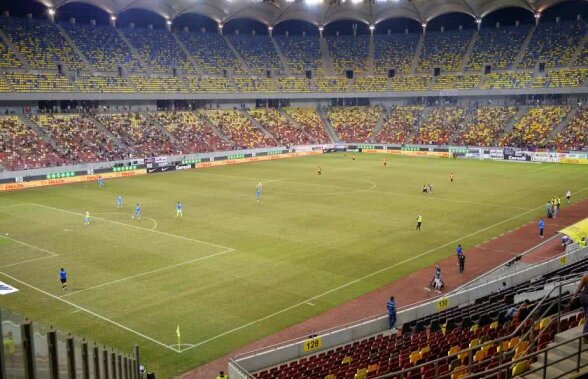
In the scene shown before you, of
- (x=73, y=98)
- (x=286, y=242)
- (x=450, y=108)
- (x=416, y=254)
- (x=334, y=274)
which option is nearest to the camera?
(x=334, y=274)

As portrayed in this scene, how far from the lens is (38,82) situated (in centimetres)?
7431

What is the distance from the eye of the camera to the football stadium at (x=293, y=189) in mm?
18172

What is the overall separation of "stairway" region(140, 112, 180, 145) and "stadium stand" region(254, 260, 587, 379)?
64970mm

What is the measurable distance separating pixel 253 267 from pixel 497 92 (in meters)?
75.8

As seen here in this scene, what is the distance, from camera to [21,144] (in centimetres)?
6588

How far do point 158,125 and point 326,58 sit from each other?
45442 mm

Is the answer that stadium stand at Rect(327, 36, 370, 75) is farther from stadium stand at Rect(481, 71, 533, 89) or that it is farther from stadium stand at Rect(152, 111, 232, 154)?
stadium stand at Rect(152, 111, 232, 154)

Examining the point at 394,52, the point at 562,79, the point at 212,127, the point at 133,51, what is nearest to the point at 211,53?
the point at 133,51

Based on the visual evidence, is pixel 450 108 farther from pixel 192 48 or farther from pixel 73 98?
pixel 73 98

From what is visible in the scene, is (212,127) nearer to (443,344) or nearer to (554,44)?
(554,44)

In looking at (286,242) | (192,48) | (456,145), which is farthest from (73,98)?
(456,145)

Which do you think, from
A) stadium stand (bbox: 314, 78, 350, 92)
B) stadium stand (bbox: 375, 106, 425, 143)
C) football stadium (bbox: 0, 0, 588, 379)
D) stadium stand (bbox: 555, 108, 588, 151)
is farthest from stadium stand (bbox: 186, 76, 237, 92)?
stadium stand (bbox: 555, 108, 588, 151)

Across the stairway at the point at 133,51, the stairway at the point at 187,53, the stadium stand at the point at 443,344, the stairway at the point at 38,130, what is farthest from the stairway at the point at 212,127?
the stadium stand at the point at 443,344

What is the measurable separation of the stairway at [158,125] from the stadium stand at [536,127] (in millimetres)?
50812
